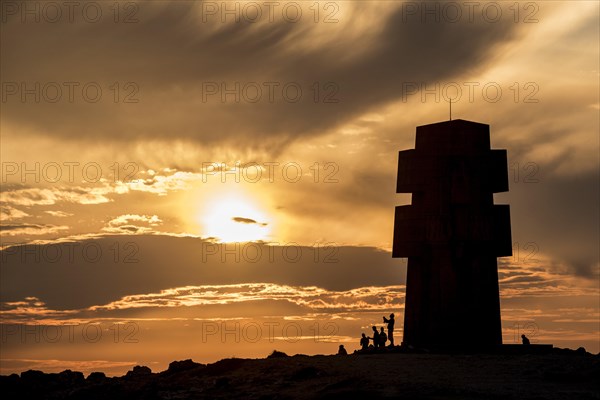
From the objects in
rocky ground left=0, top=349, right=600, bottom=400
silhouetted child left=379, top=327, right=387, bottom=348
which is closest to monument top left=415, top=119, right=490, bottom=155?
silhouetted child left=379, top=327, right=387, bottom=348

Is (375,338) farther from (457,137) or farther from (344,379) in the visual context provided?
(344,379)

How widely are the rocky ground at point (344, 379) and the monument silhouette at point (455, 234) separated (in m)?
5.77

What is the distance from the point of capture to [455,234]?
41062 mm

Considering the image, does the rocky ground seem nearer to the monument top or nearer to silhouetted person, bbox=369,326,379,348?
silhouetted person, bbox=369,326,379,348

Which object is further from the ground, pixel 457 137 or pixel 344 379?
pixel 457 137

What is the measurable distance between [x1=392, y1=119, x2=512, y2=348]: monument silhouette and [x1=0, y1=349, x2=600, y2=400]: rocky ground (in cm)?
577

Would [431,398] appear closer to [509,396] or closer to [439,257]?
[509,396]

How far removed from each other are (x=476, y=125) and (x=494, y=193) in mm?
3325

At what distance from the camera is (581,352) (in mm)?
38312

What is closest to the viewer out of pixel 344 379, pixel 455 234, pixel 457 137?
pixel 344 379

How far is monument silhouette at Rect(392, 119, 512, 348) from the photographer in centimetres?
4091

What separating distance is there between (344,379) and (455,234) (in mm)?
14025

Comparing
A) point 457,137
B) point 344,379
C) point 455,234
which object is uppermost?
point 457,137

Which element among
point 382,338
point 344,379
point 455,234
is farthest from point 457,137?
point 344,379
